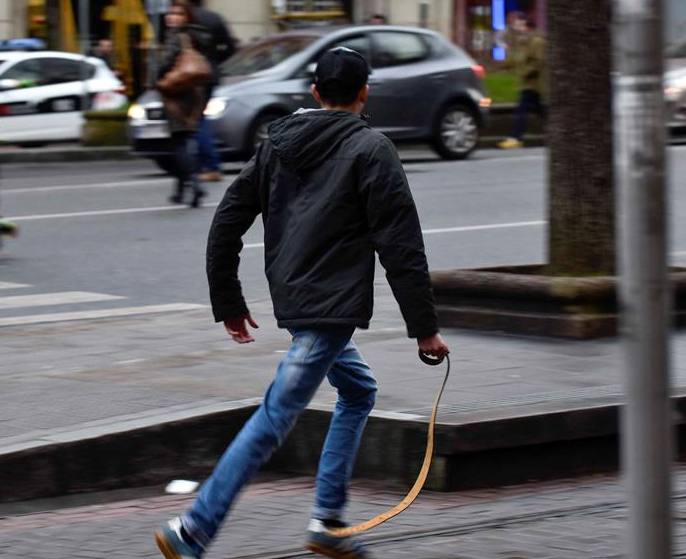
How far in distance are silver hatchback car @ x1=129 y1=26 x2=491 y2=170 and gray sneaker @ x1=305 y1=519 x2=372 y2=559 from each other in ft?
40.2

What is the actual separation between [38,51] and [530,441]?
1903 cm

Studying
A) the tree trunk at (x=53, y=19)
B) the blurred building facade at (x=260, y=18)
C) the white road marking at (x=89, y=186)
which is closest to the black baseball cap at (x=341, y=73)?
the white road marking at (x=89, y=186)

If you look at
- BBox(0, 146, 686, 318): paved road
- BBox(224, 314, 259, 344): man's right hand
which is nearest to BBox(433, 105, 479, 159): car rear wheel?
BBox(0, 146, 686, 318): paved road

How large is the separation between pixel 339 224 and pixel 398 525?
1310 mm

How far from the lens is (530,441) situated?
6355 millimetres

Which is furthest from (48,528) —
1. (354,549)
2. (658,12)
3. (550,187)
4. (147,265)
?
(147,265)

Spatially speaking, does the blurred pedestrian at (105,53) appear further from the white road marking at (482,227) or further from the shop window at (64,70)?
the white road marking at (482,227)

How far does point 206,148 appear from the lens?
16.7 meters

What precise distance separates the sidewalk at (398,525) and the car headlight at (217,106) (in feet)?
39.0

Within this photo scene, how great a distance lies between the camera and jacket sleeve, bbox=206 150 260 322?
17.1 ft

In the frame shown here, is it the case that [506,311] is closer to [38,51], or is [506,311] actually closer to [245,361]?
[245,361]

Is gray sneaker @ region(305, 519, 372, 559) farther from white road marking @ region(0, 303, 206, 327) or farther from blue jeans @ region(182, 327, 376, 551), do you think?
white road marking @ region(0, 303, 206, 327)

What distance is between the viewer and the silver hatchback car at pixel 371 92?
59.6 feet

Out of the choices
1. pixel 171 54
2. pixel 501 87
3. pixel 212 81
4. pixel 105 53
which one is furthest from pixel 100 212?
pixel 501 87
